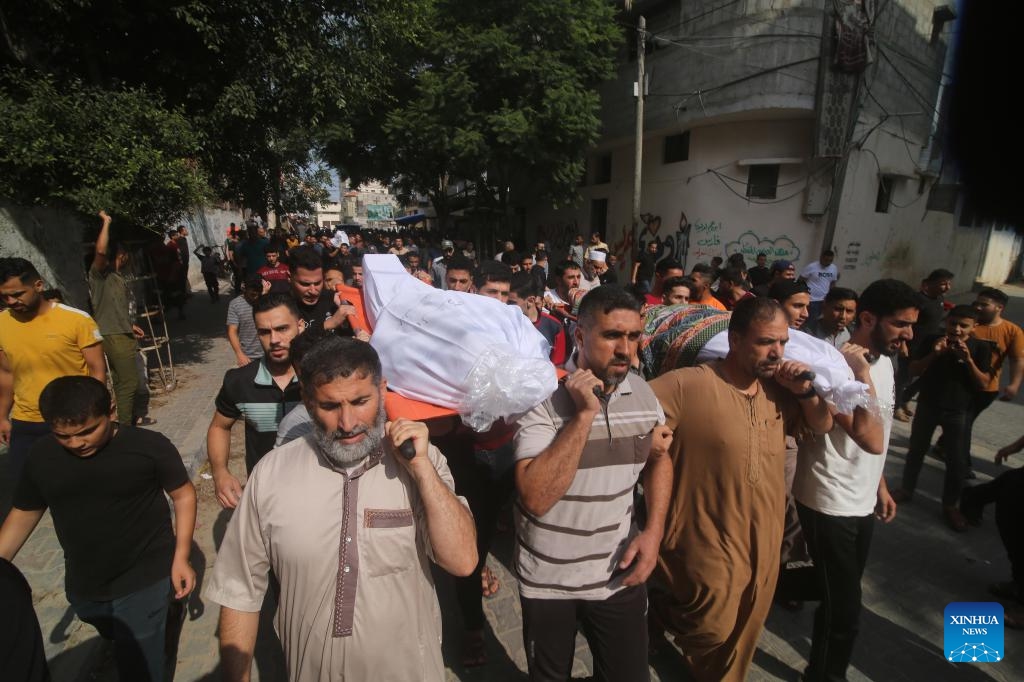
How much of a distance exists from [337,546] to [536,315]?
273cm

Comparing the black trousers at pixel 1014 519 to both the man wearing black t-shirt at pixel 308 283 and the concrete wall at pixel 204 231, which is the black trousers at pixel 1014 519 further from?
the concrete wall at pixel 204 231

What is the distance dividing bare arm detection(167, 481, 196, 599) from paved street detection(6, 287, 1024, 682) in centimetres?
74

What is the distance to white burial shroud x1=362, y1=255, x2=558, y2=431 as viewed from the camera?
62.1 inches

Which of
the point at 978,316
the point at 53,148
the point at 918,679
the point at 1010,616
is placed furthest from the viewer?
the point at 53,148

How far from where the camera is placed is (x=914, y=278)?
619 inches

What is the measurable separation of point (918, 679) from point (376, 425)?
305 cm

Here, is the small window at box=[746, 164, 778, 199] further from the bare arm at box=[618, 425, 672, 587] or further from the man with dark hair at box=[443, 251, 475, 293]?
the bare arm at box=[618, 425, 672, 587]

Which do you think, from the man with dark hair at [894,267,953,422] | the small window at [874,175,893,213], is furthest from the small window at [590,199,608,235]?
the man with dark hair at [894,267,953,422]

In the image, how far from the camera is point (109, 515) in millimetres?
2012

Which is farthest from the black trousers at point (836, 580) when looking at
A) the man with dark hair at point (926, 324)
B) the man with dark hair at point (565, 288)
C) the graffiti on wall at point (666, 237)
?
the graffiti on wall at point (666, 237)

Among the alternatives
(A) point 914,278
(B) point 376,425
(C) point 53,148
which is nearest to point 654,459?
(B) point 376,425

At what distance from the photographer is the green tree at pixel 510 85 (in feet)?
42.6

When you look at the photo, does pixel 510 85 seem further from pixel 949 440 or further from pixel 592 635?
pixel 592 635

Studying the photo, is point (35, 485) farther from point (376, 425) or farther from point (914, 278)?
point (914, 278)
